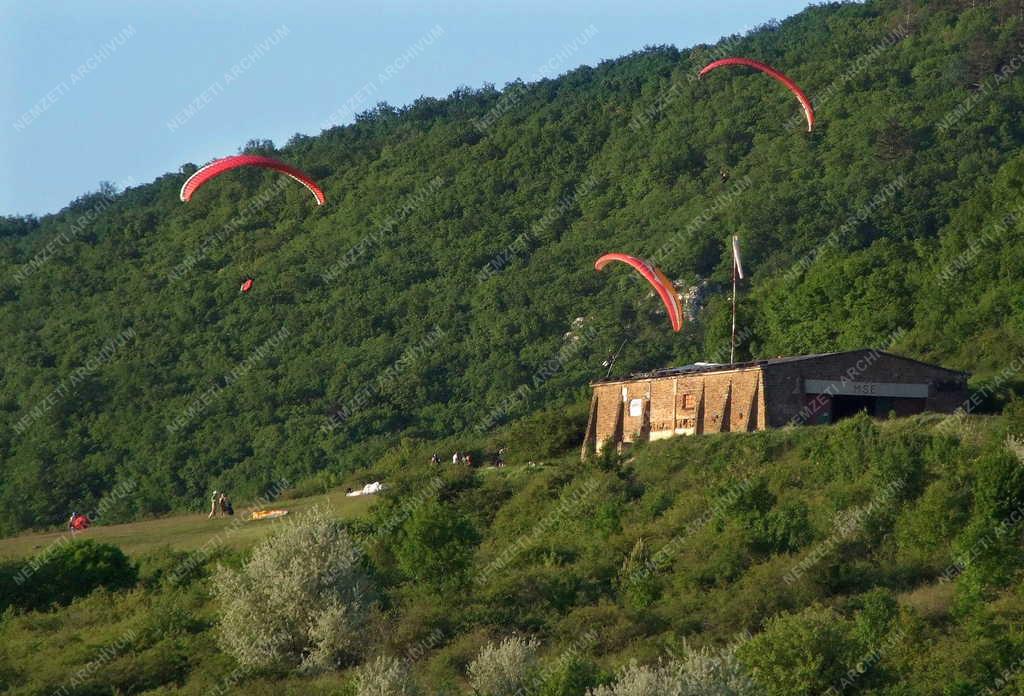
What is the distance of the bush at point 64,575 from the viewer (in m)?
53.2

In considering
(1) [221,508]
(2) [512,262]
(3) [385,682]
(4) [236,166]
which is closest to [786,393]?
(4) [236,166]

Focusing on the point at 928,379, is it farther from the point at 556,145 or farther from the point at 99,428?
the point at 556,145

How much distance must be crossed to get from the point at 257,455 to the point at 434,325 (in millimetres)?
19583

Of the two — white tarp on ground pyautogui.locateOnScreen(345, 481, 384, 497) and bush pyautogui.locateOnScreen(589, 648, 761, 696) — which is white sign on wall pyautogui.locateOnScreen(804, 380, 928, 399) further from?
bush pyautogui.locateOnScreen(589, 648, 761, 696)

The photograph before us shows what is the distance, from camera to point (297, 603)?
4425cm

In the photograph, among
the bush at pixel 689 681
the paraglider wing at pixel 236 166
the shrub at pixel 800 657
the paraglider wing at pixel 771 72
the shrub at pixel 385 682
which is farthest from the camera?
the paraglider wing at pixel 771 72

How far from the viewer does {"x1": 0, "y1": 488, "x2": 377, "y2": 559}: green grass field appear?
59125mm

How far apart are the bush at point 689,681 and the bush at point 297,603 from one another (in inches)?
379

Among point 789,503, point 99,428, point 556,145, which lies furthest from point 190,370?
point 789,503

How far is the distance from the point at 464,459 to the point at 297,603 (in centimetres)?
2656

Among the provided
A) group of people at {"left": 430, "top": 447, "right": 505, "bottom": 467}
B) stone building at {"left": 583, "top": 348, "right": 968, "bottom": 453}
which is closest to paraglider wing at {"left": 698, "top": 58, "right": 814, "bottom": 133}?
stone building at {"left": 583, "top": 348, "right": 968, "bottom": 453}

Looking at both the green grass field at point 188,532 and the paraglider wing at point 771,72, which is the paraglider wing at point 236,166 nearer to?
the green grass field at point 188,532

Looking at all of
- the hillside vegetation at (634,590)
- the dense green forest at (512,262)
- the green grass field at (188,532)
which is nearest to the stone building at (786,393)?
the hillside vegetation at (634,590)

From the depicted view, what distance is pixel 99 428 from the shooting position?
103375 mm
